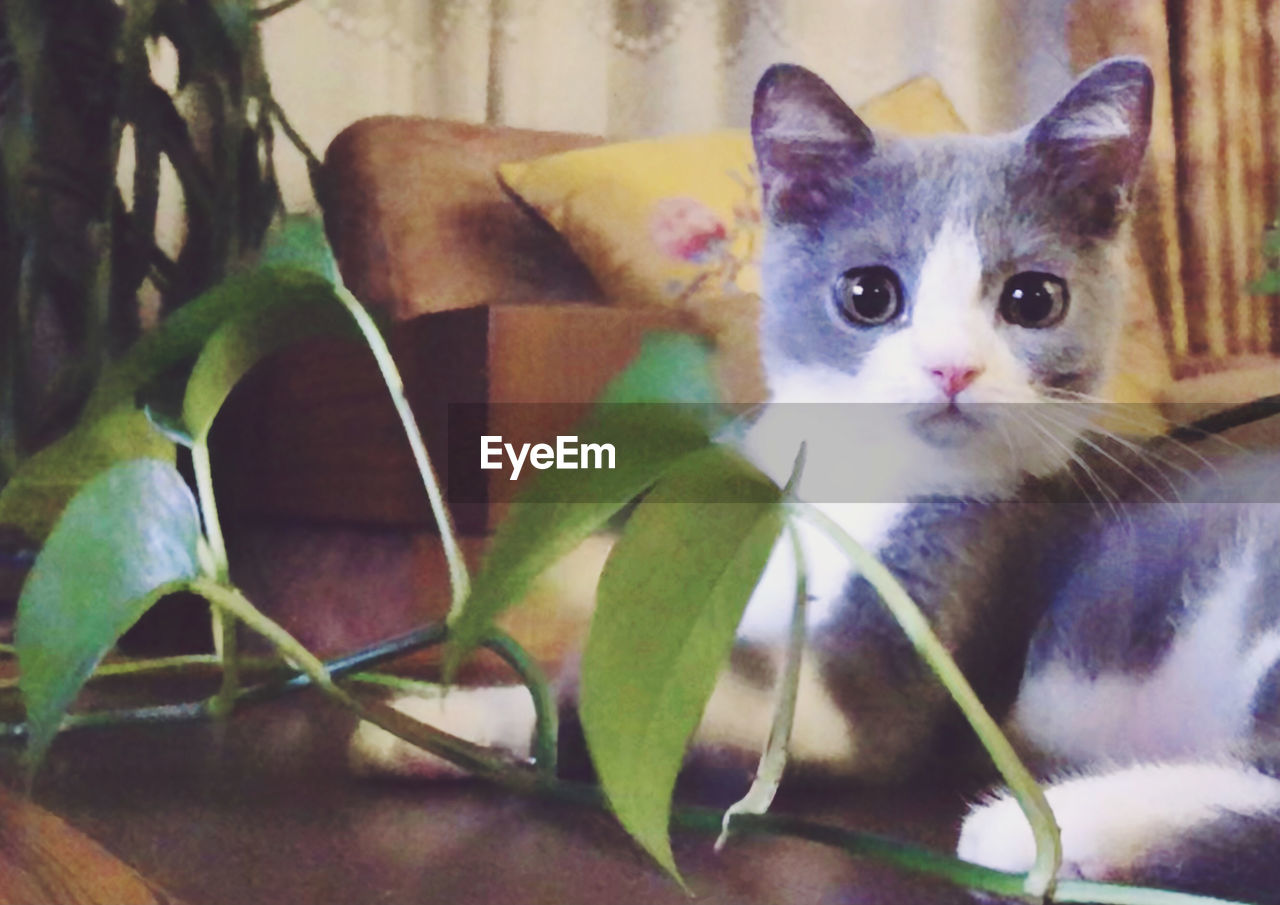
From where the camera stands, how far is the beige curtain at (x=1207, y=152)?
3.98 feet

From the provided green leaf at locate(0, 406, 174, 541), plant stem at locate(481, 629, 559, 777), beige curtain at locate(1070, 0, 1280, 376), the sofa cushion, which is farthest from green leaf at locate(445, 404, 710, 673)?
beige curtain at locate(1070, 0, 1280, 376)

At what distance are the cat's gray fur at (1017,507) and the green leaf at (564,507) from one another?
0.67 feet

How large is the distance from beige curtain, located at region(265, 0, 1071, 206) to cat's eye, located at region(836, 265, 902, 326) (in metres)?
0.69

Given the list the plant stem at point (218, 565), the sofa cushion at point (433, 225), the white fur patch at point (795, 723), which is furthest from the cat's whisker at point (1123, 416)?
the sofa cushion at point (433, 225)

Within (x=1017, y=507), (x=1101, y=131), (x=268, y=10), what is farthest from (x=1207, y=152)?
(x=268, y=10)

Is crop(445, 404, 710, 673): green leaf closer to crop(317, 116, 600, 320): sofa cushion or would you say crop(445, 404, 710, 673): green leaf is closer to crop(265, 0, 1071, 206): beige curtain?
crop(317, 116, 600, 320): sofa cushion

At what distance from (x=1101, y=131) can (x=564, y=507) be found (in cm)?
43

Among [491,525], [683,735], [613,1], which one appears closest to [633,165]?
[613,1]

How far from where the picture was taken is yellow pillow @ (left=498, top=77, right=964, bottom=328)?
895mm

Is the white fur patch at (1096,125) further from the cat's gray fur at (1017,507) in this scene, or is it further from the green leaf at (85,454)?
the green leaf at (85,454)

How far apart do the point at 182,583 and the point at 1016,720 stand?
376mm

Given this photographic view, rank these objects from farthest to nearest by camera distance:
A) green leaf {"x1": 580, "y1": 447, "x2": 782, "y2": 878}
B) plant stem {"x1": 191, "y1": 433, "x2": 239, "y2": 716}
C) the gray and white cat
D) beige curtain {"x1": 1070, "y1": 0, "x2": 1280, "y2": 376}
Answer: beige curtain {"x1": 1070, "y1": 0, "x2": 1280, "y2": 376}
the gray and white cat
plant stem {"x1": 191, "y1": 433, "x2": 239, "y2": 716}
green leaf {"x1": 580, "y1": 447, "x2": 782, "y2": 878}

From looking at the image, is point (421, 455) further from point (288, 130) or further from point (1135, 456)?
point (288, 130)

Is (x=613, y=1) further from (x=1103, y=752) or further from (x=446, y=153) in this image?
(x=1103, y=752)
